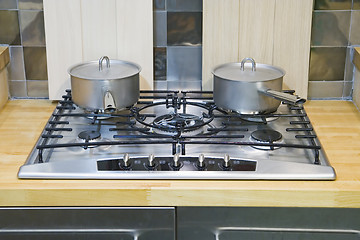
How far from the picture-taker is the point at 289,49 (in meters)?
1.90

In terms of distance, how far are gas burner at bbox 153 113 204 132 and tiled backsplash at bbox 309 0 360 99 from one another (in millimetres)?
505

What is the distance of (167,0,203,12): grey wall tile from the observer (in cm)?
191

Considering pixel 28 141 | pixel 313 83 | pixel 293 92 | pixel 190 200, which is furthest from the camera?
pixel 313 83

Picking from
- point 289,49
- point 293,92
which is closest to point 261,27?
point 289,49

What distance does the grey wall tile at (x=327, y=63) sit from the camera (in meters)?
1.96

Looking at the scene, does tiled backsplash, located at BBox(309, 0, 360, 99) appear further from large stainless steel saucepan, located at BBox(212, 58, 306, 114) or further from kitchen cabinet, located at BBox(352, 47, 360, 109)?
large stainless steel saucepan, located at BBox(212, 58, 306, 114)

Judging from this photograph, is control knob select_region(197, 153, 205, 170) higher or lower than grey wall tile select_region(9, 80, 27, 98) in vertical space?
lower

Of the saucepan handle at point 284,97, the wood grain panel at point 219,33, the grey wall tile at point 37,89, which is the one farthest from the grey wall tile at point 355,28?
the grey wall tile at point 37,89

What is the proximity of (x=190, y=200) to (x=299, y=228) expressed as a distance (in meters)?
0.28

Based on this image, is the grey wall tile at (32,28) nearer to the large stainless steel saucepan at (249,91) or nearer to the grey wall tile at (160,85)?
the grey wall tile at (160,85)

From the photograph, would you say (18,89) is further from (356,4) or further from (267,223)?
(356,4)

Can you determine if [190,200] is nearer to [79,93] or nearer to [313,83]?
[79,93]

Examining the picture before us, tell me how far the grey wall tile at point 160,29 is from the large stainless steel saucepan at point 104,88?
0.24 m

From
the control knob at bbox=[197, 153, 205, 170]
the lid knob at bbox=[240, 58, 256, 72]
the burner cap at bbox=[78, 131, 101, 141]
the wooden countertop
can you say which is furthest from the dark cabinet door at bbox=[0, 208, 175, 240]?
the lid knob at bbox=[240, 58, 256, 72]
